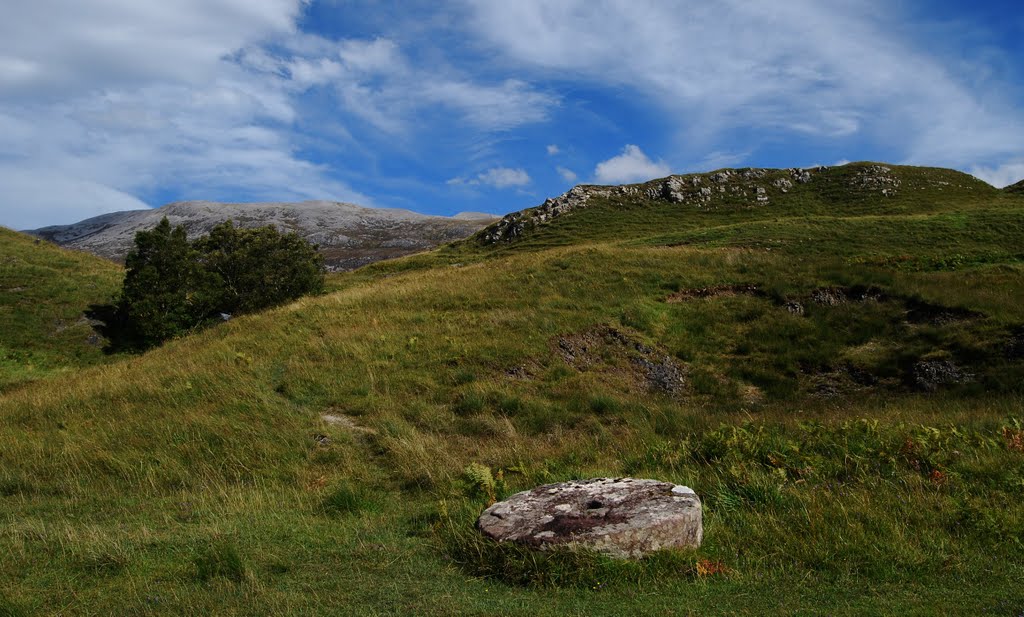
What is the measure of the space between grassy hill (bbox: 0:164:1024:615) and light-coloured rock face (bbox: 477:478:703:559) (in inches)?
7.0

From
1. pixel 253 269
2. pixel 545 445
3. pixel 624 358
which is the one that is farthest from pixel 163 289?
pixel 545 445

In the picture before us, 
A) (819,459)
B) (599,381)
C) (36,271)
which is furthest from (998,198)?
(36,271)

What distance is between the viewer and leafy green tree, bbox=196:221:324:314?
115 feet

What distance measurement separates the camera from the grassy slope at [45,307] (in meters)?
27.5

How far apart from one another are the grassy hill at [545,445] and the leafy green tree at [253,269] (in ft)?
56.7

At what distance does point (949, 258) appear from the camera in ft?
78.1

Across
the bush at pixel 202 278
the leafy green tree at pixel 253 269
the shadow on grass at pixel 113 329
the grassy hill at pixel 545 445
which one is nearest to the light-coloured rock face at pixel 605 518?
the grassy hill at pixel 545 445

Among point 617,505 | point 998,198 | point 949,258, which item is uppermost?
point 998,198

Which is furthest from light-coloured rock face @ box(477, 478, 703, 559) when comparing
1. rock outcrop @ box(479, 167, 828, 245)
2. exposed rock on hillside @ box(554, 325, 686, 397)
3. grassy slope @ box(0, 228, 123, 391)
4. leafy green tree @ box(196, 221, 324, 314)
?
rock outcrop @ box(479, 167, 828, 245)

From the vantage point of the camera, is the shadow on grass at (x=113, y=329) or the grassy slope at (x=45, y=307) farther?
the shadow on grass at (x=113, y=329)

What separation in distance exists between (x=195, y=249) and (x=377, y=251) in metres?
137

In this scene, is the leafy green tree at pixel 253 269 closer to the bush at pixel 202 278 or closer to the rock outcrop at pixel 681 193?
the bush at pixel 202 278

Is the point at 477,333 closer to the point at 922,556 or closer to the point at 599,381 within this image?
the point at 599,381

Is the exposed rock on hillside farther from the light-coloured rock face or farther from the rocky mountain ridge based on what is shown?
the rocky mountain ridge
